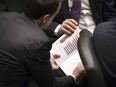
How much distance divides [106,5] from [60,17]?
35 centimetres

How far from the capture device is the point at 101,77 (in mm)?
1365

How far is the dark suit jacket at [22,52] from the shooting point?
134 cm

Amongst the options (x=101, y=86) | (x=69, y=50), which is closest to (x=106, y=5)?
(x=69, y=50)

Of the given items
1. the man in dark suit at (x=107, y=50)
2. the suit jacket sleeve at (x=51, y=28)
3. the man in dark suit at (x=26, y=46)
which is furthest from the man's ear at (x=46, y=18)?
the suit jacket sleeve at (x=51, y=28)

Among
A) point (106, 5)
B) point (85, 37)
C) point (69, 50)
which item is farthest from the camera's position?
point (106, 5)

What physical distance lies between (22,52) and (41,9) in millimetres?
238

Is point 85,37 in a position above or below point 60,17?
above

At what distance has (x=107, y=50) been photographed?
1.37m

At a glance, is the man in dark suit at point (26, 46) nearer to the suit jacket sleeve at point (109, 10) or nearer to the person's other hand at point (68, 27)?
the person's other hand at point (68, 27)

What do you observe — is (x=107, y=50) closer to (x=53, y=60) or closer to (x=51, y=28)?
(x=53, y=60)

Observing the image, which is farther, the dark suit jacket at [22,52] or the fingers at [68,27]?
the fingers at [68,27]

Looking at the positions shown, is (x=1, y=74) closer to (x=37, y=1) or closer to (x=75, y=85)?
(x=37, y=1)

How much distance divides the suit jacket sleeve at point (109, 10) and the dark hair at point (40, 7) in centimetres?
70

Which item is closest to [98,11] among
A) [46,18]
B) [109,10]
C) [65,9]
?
[109,10]
